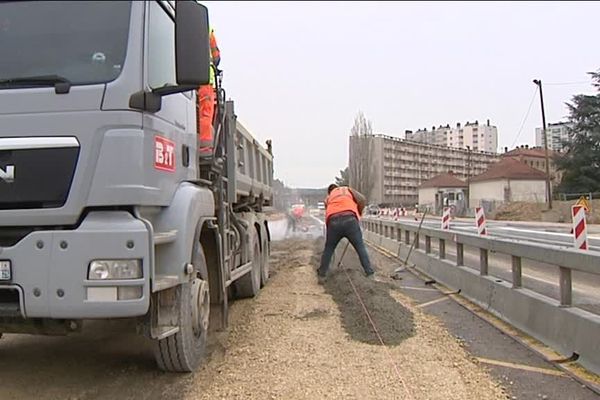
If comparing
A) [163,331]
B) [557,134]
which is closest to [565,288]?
[163,331]

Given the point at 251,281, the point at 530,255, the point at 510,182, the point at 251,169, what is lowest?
the point at 251,281

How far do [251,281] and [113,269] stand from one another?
210 inches

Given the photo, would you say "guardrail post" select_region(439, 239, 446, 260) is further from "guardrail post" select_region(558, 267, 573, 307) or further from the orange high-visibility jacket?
"guardrail post" select_region(558, 267, 573, 307)

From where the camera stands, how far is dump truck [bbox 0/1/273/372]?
4.01 meters

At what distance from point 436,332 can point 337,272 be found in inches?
176

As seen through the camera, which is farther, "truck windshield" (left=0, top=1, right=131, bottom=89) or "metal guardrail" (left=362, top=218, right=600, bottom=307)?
"metal guardrail" (left=362, top=218, right=600, bottom=307)

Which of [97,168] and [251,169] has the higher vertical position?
[251,169]

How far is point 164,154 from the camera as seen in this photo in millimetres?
4617

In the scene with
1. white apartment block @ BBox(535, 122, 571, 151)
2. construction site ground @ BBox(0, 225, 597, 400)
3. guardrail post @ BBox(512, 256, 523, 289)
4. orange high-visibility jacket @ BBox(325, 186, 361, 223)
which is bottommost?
construction site ground @ BBox(0, 225, 597, 400)

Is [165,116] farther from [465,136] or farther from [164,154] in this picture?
[465,136]

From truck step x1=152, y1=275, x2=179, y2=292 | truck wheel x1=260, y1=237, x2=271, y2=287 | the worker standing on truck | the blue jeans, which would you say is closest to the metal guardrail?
the blue jeans

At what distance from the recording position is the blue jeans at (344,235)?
1088 centimetres

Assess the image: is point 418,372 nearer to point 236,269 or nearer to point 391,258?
point 236,269

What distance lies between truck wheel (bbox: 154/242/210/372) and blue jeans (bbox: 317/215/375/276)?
5680 mm
